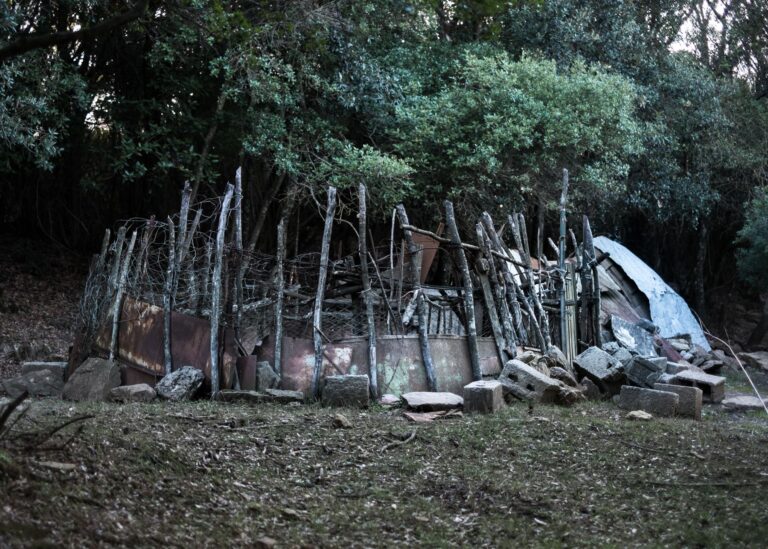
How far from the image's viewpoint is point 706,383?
9992mm

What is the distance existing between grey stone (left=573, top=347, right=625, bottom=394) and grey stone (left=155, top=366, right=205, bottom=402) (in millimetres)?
3960

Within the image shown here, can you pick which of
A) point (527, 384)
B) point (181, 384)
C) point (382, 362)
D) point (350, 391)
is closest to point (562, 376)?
point (527, 384)

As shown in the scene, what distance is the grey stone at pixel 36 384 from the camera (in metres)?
8.88

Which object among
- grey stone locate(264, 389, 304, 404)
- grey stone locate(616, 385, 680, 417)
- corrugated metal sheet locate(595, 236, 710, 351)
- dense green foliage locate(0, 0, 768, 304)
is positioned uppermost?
dense green foliage locate(0, 0, 768, 304)

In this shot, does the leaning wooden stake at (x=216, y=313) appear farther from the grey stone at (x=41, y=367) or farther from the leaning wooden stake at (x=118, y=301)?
the grey stone at (x=41, y=367)

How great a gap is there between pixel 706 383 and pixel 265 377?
15.9 ft

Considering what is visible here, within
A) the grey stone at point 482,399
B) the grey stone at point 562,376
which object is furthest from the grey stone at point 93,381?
the grey stone at point 562,376

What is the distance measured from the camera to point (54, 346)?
12477 millimetres

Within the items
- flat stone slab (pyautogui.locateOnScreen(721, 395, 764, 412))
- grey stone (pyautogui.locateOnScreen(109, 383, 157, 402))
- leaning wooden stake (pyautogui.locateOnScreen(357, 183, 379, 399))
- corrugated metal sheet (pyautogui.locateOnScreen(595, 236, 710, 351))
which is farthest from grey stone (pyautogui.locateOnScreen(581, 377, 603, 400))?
corrugated metal sheet (pyautogui.locateOnScreen(595, 236, 710, 351))

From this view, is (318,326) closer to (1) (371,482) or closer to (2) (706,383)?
(1) (371,482)

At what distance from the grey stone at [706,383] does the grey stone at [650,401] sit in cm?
151

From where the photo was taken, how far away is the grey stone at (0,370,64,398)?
888 cm

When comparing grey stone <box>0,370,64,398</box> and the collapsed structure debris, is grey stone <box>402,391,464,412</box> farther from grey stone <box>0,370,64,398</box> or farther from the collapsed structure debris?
grey stone <box>0,370,64,398</box>

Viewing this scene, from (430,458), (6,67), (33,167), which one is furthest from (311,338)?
(33,167)
